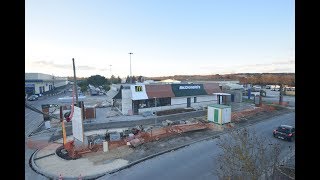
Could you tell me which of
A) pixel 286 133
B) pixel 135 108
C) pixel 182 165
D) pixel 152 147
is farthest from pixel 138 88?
pixel 286 133

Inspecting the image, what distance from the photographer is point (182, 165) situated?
1370 centimetres

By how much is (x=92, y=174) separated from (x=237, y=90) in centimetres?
3385

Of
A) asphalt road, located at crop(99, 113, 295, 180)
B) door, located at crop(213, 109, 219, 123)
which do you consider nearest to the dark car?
asphalt road, located at crop(99, 113, 295, 180)

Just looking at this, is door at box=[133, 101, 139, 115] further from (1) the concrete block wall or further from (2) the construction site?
(2) the construction site

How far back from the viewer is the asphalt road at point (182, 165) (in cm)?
1242

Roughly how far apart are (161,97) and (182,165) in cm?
1759

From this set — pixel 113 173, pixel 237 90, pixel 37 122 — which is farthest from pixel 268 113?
pixel 37 122

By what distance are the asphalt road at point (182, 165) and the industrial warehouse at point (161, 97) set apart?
1361cm

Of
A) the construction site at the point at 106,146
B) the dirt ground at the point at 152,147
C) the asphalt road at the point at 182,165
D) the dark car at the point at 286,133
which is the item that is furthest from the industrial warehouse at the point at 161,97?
the dark car at the point at 286,133

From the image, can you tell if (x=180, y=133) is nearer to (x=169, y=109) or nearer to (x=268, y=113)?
(x=169, y=109)

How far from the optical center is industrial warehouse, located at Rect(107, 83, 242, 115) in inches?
1168

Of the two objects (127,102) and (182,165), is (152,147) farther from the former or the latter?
(127,102)

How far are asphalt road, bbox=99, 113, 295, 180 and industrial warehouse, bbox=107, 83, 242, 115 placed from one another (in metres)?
13.6
